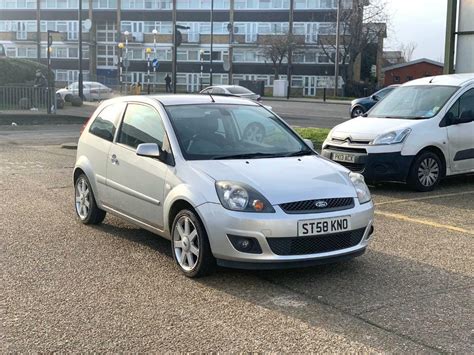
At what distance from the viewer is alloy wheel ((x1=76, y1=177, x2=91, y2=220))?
7.15 metres

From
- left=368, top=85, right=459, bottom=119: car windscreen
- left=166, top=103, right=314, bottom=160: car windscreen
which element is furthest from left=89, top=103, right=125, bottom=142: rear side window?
left=368, top=85, right=459, bottom=119: car windscreen

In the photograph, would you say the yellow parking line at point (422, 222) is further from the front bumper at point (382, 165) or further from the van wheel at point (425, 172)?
the van wheel at point (425, 172)

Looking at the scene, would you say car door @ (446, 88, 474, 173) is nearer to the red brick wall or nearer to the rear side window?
the rear side window

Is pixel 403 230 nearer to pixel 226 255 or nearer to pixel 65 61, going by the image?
pixel 226 255

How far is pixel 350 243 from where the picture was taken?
522 centimetres

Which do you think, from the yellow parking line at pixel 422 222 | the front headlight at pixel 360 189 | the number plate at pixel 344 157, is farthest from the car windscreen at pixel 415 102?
the front headlight at pixel 360 189

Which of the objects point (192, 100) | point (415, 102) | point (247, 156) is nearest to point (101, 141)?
point (192, 100)

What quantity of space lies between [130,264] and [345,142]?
5.08 metres

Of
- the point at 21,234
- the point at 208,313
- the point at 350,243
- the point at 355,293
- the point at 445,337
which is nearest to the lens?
the point at 445,337

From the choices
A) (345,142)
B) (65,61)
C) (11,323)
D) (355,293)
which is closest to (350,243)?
(355,293)

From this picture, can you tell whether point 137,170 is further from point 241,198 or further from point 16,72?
point 16,72

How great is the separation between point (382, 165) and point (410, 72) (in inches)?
2338

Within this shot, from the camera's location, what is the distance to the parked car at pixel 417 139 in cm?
933

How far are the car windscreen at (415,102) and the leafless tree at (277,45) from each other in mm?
52981
